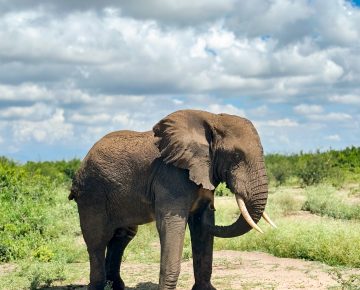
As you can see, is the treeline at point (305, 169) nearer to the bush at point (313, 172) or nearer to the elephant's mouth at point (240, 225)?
the bush at point (313, 172)

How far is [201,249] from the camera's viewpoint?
795 centimetres

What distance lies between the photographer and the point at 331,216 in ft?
56.0

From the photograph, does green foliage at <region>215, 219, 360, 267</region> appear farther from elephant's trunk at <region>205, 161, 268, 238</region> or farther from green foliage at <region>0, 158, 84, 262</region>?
elephant's trunk at <region>205, 161, 268, 238</region>

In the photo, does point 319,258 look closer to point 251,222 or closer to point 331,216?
point 251,222

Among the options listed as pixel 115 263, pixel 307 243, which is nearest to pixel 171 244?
pixel 115 263

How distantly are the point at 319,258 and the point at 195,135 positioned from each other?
14.9ft

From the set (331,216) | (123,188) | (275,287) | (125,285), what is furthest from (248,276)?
(331,216)

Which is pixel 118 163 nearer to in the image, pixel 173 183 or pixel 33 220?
pixel 173 183

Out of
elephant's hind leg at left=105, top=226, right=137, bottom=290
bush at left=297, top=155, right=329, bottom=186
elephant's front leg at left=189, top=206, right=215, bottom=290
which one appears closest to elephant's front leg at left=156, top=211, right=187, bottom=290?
elephant's front leg at left=189, top=206, right=215, bottom=290

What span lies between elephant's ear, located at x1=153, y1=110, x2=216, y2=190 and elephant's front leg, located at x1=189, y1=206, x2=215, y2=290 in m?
0.91

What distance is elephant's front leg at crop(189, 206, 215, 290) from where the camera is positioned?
7.88m

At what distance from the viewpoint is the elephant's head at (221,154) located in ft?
22.9

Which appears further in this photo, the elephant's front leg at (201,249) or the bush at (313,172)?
the bush at (313,172)

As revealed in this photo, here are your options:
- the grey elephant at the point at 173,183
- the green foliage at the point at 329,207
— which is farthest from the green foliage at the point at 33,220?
the green foliage at the point at 329,207
